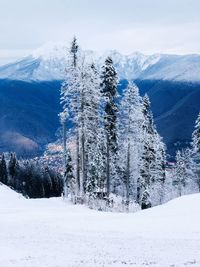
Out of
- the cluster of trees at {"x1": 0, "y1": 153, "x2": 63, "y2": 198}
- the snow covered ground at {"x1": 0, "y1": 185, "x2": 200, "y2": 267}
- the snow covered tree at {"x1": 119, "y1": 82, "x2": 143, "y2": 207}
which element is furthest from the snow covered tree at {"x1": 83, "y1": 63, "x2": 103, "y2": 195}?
the cluster of trees at {"x1": 0, "y1": 153, "x2": 63, "y2": 198}

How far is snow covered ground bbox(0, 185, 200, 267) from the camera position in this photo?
21078 mm

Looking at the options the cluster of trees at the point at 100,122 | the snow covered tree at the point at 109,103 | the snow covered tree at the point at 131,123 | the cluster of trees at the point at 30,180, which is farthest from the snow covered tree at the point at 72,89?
the cluster of trees at the point at 30,180

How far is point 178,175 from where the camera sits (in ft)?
287

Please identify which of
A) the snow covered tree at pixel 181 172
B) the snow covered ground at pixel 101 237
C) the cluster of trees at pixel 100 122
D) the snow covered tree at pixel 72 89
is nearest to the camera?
the snow covered ground at pixel 101 237

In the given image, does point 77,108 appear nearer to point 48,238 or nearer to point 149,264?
point 48,238

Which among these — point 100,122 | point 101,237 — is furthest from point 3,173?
point 101,237

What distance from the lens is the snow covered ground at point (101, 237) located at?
21.1m

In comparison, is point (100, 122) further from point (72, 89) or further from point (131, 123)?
point (72, 89)

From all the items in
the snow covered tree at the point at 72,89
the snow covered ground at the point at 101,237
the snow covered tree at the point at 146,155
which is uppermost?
the snow covered tree at the point at 72,89

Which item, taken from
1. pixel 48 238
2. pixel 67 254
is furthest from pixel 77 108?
pixel 67 254

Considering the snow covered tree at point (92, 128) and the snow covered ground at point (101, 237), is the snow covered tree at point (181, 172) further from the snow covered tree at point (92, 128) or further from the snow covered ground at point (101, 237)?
the snow covered ground at point (101, 237)

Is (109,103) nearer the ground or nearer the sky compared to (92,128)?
nearer the sky

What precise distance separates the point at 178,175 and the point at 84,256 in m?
67.5

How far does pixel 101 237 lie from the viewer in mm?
26516
